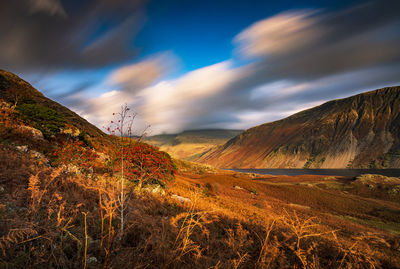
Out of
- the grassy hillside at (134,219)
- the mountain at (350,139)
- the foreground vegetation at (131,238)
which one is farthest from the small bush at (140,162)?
the mountain at (350,139)

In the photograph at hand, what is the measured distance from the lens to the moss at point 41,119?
11605 mm

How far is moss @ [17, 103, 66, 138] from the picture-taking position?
38.1 ft

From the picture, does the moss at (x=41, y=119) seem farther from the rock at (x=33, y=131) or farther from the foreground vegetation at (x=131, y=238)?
the foreground vegetation at (x=131, y=238)

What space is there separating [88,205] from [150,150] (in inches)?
245

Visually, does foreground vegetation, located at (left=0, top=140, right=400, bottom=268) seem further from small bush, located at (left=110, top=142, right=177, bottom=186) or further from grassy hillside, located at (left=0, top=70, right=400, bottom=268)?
small bush, located at (left=110, top=142, right=177, bottom=186)

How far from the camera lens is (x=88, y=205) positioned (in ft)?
16.7

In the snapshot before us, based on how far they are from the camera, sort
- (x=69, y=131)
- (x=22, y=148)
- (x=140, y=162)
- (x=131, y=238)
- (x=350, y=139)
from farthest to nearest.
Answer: (x=350, y=139)
(x=69, y=131)
(x=140, y=162)
(x=22, y=148)
(x=131, y=238)

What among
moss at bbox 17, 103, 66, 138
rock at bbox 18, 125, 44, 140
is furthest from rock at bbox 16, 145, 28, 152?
Answer: moss at bbox 17, 103, 66, 138

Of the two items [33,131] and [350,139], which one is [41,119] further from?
[350,139]

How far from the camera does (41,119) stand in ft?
41.9

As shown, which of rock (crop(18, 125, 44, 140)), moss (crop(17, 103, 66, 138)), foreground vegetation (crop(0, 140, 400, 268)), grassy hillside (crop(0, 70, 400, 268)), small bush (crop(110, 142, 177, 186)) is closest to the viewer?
foreground vegetation (crop(0, 140, 400, 268))

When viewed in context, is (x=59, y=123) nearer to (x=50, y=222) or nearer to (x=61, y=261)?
(x=50, y=222)

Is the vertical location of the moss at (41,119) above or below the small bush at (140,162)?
above

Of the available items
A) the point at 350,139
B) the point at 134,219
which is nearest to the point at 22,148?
the point at 134,219
